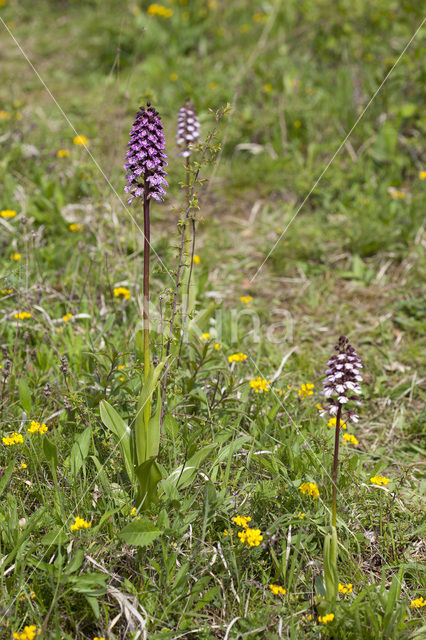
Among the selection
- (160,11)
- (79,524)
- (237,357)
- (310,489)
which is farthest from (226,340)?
(160,11)

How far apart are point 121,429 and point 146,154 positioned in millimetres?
1038

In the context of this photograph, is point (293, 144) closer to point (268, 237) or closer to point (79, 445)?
point (268, 237)

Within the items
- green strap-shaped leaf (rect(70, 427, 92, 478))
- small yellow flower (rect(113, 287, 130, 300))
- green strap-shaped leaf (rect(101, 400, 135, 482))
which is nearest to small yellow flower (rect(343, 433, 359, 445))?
green strap-shaped leaf (rect(101, 400, 135, 482))

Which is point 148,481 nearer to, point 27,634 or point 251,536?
point 251,536

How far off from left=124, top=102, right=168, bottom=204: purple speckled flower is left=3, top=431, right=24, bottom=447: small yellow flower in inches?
44.4

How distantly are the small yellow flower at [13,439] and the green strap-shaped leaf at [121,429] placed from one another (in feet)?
1.31

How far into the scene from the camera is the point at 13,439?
7.67 ft

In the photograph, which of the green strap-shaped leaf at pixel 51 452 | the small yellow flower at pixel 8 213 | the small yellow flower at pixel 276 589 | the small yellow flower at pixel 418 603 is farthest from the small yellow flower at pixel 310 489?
the small yellow flower at pixel 8 213

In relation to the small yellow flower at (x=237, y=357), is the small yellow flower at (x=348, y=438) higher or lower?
lower

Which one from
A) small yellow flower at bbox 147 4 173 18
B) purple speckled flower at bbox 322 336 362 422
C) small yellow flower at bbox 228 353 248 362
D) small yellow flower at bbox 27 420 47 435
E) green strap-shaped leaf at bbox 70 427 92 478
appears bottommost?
green strap-shaped leaf at bbox 70 427 92 478

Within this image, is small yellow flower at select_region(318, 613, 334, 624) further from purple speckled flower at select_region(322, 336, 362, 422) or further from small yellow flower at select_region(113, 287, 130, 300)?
small yellow flower at select_region(113, 287, 130, 300)

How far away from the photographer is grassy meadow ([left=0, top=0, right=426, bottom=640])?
198cm

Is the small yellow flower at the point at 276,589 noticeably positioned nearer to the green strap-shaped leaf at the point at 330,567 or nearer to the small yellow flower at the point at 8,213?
the green strap-shaped leaf at the point at 330,567

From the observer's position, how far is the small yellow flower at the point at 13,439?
232 cm
